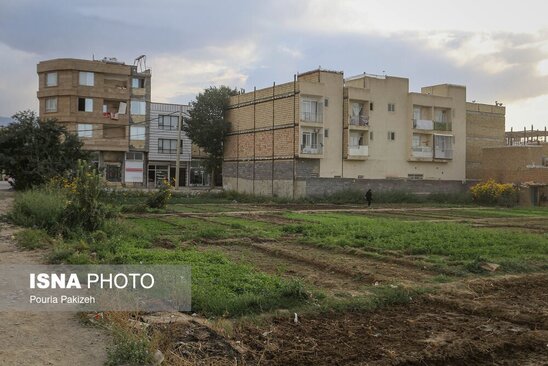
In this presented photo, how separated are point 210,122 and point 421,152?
22.3 meters

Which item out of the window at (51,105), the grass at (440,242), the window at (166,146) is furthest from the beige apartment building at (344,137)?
the grass at (440,242)

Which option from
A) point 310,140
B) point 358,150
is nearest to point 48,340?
point 310,140

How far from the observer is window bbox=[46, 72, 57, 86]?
59781 mm

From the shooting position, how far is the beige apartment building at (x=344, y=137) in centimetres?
4875

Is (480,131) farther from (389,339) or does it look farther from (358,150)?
(389,339)

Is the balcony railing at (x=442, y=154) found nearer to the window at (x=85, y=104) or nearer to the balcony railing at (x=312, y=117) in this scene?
the balcony railing at (x=312, y=117)

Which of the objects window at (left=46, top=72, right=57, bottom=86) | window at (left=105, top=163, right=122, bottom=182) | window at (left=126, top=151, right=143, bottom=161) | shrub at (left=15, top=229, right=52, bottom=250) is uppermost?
window at (left=46, top=72, right=57, bottom=86)

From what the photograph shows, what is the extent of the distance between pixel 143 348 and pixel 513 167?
5597cm

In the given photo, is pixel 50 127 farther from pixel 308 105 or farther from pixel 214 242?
pixel 308 105

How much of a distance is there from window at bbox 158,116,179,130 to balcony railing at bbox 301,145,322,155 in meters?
26.5

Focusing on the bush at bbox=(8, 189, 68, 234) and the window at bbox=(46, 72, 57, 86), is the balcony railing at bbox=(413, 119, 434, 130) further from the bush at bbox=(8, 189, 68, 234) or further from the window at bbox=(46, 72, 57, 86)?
the bush at bbox=(8, 189, 68, 234)

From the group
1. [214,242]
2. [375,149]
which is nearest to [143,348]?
[214,242]

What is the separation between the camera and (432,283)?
10.6 meters

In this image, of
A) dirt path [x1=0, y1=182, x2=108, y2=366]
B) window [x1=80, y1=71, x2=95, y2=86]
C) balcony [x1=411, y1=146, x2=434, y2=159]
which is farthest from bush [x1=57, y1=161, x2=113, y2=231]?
window [x1=80, y1=71, x2=95, y2=86]
